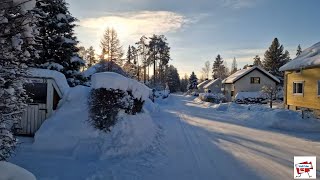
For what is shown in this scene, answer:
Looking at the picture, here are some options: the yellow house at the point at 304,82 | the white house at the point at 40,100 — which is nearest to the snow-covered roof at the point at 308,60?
the yellow house at the point at 304,82

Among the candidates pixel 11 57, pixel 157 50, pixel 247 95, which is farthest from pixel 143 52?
pixel 11 57

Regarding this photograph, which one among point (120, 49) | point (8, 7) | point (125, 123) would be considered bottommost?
point (125, 123)

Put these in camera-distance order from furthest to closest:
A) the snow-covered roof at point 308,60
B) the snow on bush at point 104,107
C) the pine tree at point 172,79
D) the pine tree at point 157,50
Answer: the pine tree at point 172,79
the pine tree at point 157,50
the snow-covered roof at point 308,60
the snow on bush at point 104,107

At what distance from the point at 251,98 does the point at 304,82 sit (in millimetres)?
25074

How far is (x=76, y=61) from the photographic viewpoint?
77.5 feet

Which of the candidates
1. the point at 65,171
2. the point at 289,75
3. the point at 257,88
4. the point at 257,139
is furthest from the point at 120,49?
the point at 65,171

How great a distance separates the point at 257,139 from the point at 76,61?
13910mm

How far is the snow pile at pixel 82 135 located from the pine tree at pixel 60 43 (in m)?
9.98

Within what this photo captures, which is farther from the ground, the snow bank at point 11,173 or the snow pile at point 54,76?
the snow pile at point 54,76

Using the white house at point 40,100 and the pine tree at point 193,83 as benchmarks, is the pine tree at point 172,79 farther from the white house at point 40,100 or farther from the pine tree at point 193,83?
the white house at point 40,100

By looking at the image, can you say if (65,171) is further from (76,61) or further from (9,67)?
(76,61)

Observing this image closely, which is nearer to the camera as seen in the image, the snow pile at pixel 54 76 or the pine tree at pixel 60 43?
the snow pile at pixel 54 76
